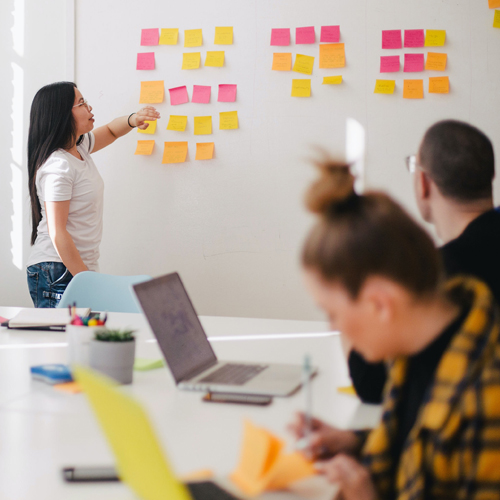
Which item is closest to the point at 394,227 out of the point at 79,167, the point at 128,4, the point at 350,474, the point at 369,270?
the point at 369,270

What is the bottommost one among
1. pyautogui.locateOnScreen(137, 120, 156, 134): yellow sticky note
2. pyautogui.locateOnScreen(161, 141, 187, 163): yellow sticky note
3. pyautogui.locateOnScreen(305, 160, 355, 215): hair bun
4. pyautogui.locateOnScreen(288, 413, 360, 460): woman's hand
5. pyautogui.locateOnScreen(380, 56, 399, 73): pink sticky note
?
pyautogui.locateOnScreen(288, 413, 360, 460): woman's hand

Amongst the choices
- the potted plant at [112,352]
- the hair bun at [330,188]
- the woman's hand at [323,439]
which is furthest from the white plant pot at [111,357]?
the hair bun at [330,188]

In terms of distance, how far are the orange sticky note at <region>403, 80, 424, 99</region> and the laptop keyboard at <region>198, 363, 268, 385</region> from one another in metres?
1.91

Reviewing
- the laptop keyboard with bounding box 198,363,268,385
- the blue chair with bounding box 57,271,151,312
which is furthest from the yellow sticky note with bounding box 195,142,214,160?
the laptop keyboard with bounding box 198,363,268,385

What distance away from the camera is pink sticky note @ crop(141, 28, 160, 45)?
3051 mm

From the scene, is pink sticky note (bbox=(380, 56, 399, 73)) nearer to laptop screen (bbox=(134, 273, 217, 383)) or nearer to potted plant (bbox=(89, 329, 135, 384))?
laptop screen (bbox=(134, 273, 217, 383))

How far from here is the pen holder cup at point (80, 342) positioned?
4.07ft

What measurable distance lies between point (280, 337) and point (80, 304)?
85cm

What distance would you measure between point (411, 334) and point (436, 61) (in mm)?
2350

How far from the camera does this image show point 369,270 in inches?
28.1

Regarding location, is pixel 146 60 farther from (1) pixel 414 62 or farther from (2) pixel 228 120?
(1) pixel 414 62

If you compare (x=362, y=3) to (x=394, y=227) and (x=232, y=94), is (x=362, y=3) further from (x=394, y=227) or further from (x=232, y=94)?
(x=394, y=227)

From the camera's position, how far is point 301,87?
9.52 ft

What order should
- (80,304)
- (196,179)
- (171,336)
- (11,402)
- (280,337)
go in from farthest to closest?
(196,179) → (80,304) → (280,337) → (171,336) → (11,402)
